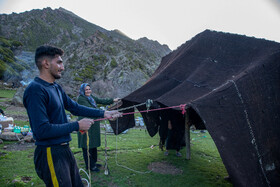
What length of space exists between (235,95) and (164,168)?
2889 millimetres

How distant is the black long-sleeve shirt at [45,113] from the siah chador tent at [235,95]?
1825 millimetres

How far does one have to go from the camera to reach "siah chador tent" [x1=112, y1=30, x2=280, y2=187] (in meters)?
2.49

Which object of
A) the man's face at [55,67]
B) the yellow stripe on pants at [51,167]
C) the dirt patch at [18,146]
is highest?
the man's face at [55,67]

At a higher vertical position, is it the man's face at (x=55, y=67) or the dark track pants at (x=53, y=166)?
the man's face at (x=55, y=67)

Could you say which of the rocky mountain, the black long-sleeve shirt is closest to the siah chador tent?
the black long-sleeve shirt

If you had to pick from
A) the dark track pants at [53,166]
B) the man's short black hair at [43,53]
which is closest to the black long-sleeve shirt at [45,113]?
the dark track pants at [53,166]

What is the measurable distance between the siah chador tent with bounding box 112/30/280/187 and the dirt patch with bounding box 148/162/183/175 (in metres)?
1.53

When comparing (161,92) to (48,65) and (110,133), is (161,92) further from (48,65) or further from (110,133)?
(110,133)

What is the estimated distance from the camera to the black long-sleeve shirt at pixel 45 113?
1636 mm

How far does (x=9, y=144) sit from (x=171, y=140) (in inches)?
217

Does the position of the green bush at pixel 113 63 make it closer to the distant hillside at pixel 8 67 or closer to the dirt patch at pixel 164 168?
the distant hillside at pixel 8 67

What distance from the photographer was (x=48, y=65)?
193 cm

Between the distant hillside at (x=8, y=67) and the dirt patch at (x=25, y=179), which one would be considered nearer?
the dirt patch at (x=25, y=179)

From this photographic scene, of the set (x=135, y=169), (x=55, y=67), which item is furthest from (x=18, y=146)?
(x=55, y=67)
